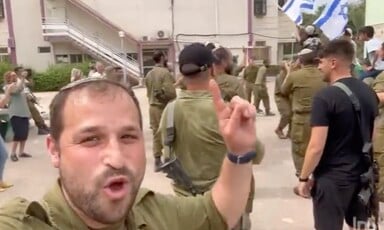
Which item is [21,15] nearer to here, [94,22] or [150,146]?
[94,22]


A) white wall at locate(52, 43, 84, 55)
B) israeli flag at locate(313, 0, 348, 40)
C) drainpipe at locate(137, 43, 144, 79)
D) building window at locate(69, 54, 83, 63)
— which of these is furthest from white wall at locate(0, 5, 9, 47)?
israeli flag at locate(313, 0, 348, 40)

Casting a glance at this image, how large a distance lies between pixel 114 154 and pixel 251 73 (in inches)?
461

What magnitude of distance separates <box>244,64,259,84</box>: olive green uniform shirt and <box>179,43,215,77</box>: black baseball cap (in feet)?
31.5

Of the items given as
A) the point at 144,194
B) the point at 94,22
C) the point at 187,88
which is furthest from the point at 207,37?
the point at 144,194

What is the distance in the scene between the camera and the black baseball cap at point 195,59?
9.91 feet

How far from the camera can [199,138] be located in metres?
3.10

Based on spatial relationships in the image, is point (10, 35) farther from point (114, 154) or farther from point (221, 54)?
point (114, 154)

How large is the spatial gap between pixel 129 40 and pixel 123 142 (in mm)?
28129

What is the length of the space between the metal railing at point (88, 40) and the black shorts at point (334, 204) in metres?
25.0

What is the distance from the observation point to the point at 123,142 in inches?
48.3

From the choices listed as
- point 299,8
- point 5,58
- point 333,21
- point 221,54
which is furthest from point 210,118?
point 5,58

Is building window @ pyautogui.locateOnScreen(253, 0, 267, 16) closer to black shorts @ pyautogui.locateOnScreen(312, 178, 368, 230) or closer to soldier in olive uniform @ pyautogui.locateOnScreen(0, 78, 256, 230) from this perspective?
black shorts @ pyautogui.locateOnScreen(312, 178, 368, 230)

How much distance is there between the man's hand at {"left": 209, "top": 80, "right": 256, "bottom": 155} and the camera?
1425 mm

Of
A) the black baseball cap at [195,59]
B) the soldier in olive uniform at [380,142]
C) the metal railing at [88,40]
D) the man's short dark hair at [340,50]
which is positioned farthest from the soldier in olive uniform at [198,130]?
the metal railing at [88,40]
